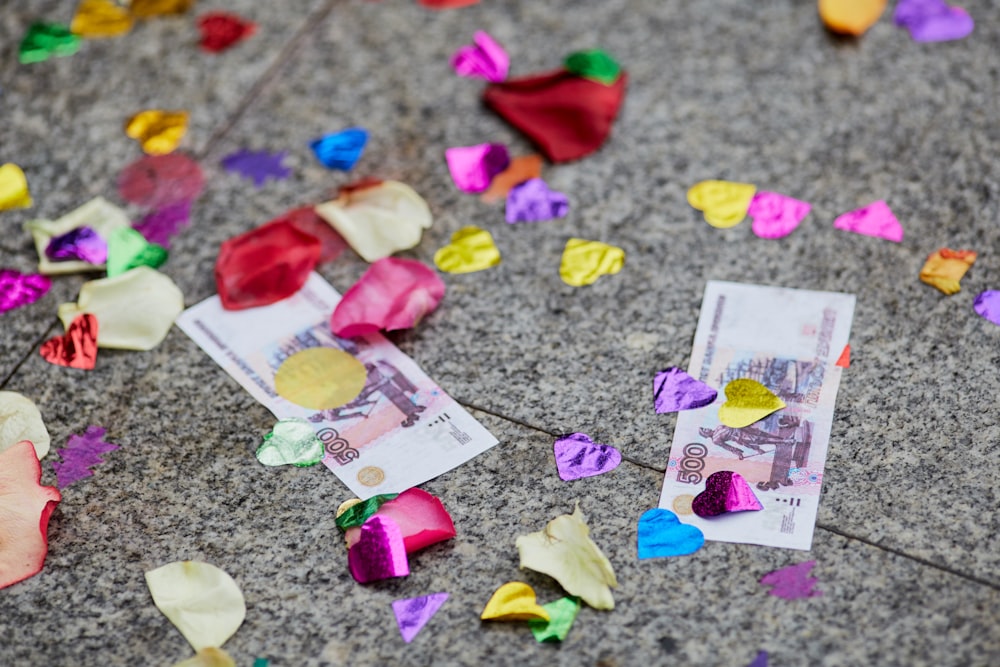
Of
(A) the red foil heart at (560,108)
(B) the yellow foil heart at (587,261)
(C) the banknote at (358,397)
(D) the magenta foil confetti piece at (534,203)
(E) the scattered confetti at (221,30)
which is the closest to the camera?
(C) the banknote at (358,397)

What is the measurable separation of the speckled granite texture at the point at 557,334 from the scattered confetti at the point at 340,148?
0.03 m

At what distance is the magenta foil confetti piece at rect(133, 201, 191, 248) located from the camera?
210 cm

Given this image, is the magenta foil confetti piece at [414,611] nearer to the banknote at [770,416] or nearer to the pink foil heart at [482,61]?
the banknote at [770,416]

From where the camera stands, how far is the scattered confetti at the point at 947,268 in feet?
6.20

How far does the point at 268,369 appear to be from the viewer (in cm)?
188

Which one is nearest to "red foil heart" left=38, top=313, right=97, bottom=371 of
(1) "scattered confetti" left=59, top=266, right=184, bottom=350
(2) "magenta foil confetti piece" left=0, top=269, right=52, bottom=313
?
(1) "scattered confetti" left=59, top=266, right=184, bottom=350

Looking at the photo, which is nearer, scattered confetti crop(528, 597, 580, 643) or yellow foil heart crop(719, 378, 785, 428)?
scattered confetti crop(528, 597, 580, 643)

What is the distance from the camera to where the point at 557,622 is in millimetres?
1521

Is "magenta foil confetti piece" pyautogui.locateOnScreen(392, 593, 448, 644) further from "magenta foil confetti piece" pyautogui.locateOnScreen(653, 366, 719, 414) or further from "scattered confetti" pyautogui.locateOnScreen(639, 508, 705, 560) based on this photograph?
"magenta foil confetti piece" pyautogui.locateOnScreen(653, 366, 719, 414)

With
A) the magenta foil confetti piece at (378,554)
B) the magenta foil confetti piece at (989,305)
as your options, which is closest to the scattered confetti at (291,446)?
the magenta foil confetti piece at (378,554)

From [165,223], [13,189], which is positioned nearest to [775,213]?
[165,223]

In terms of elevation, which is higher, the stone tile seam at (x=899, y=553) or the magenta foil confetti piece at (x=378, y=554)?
the stone tile seam at (x=899, y=553)

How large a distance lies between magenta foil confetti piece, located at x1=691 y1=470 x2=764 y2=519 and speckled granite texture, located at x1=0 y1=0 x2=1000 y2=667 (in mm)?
63

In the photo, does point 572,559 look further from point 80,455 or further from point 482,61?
point 482,61
